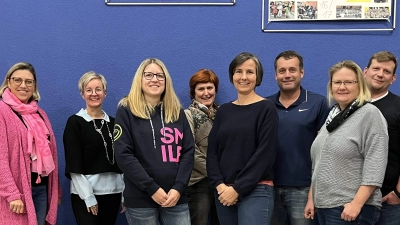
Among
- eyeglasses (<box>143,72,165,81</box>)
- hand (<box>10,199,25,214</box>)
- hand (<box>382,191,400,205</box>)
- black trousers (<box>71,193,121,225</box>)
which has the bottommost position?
black trousers (<box>71,193,121,225</box>)

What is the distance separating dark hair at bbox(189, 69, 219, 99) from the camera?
248 centimetres

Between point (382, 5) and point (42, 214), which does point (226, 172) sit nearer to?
point (42, 214)

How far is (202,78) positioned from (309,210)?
99 centimetres

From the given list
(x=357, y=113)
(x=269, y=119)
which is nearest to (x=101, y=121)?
(x=269, y=119)

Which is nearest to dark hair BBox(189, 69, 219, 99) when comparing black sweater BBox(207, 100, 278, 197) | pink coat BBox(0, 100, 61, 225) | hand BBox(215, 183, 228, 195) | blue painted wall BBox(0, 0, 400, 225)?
blue painted wall BBox(0, 0, 400, 225)

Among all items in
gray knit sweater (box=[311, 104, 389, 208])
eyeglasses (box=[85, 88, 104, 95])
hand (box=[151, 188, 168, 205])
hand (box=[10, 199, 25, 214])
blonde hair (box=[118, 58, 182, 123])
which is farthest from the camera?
eyeglasses (box=[85, 88, 104, 95])

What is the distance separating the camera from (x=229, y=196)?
75.9 inches

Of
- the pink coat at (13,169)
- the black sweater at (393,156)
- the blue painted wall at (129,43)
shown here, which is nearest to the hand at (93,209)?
the pink coat at (13,169)

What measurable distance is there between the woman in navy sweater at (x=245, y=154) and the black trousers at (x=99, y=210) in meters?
0.69

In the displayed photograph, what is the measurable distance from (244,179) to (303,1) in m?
1.38

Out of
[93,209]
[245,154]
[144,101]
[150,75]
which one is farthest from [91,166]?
[245,154]

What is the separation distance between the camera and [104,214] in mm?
2344

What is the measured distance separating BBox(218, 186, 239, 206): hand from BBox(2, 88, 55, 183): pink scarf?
1.02 meters

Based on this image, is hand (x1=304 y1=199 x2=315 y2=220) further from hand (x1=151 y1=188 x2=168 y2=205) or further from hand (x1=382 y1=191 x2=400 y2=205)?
hand (x1=151 y1=188 x2=168 y2=205)
